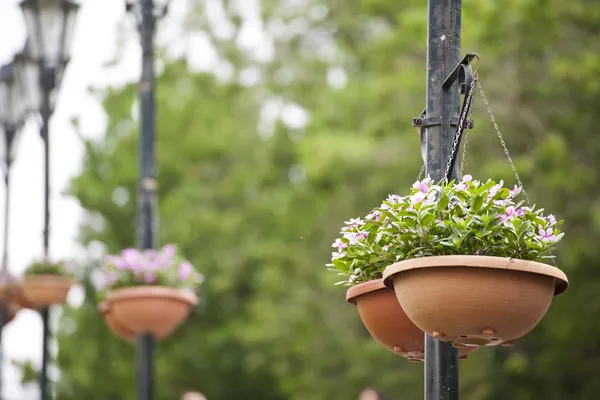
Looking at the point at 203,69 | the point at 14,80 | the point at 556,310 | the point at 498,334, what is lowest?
the point at 498,334

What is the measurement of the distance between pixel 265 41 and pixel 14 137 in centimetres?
1383

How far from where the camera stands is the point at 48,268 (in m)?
11.0

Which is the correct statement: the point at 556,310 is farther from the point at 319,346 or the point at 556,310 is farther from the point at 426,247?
the point at 426,247

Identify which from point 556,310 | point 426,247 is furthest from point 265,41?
point 426,247

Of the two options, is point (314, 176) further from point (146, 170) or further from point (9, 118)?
point (146, 170)

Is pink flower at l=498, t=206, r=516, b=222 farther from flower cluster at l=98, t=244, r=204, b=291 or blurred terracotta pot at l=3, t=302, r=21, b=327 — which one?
blurred terracotta pot at l=3, t=302, r=21, b=327

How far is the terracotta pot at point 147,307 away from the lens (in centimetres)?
837

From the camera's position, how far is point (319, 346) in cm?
1873

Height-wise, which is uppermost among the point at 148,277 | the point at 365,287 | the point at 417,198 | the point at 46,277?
the point at 46,277

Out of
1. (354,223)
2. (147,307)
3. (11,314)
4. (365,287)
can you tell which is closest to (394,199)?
(354,223)

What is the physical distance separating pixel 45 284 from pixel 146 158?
2616mm

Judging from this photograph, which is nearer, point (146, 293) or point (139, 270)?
point (146, 293)

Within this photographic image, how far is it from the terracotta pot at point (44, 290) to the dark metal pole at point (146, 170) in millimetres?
2264

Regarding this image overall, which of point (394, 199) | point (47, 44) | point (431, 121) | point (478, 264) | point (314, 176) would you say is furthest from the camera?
point (314, 176)
